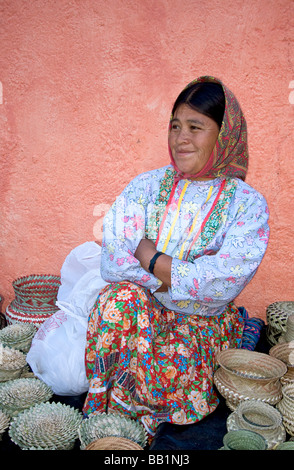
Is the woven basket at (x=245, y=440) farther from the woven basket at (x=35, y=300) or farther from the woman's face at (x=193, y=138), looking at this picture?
the woven basket at (x=35, y=300)

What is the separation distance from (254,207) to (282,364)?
0.87 m

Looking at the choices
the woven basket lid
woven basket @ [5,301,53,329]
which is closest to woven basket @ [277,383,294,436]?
the woven basket lid

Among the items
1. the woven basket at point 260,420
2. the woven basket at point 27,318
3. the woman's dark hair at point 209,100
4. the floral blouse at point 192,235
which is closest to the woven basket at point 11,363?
the woven basket at point 27,318

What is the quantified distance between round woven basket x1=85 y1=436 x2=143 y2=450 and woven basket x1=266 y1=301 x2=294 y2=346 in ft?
4.83

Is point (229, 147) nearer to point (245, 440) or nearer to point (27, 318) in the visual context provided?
point (245, 440)

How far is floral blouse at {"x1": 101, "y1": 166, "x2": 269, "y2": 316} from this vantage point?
196 cm

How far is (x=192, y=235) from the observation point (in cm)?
216

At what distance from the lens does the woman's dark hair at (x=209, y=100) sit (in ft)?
6.74

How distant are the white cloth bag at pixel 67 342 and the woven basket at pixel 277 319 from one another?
125 centimetres

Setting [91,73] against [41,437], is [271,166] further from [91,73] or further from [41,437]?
[41,437]

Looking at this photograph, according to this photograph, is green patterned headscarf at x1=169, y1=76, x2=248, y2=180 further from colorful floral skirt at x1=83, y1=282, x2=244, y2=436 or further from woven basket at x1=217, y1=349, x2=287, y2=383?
Result: woven basket at x1=217, y1=349, x2=287, y2=383

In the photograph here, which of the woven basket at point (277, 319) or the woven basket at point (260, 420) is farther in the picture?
the woven basket at point (277, 319)

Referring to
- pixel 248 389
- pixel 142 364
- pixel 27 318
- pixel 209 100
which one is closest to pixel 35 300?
pixel 27 318

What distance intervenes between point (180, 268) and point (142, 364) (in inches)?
19.5
